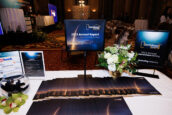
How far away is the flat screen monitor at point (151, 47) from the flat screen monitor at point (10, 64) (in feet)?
4.07

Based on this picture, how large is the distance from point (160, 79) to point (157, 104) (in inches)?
17.6

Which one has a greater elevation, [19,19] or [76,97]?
[19,19]

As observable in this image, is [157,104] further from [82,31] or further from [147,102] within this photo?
[82,31]

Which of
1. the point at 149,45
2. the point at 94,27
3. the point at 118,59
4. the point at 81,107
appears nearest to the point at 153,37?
the point at 149,45

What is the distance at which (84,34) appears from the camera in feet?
3.96

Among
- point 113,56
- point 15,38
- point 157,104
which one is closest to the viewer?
point 157,104

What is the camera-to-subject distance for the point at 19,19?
605 cm

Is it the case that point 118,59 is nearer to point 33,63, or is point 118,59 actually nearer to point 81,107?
point 81,107

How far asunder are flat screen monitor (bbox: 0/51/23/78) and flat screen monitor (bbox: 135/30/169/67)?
1240 mm

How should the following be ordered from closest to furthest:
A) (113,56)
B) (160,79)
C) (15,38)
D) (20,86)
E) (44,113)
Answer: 1. (44,113)
2. (20,86)
3. (113,56)
4. (160,79)
5. (15,38)

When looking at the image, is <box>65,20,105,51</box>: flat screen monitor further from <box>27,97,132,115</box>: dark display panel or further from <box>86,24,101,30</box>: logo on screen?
<box>27,97,132,115</box>: dark display panel

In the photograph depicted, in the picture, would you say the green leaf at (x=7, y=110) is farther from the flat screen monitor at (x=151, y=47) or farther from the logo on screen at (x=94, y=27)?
the flat screen monitor at (x=151, y=47)

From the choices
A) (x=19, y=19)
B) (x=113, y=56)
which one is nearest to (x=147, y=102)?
(x=113, y=56)

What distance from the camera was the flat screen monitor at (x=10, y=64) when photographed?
1042 millimetres
